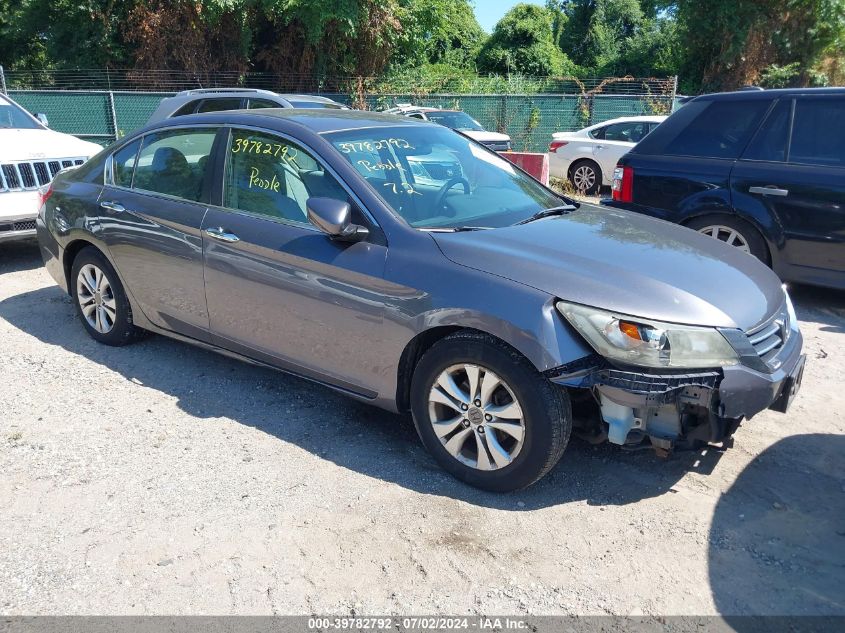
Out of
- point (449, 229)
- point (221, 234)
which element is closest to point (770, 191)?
point (449, 229)

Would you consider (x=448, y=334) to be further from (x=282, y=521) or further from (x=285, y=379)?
(x=285, y=379)

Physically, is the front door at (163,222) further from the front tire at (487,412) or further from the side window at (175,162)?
the front tire at (487,412)

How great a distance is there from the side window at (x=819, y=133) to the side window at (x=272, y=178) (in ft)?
13.8

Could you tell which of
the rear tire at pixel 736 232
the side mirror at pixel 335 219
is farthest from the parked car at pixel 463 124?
the side mirror at pixel 335 219

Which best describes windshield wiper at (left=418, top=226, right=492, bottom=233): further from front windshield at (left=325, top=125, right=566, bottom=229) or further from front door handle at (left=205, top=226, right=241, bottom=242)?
front door handle at (left=205, top=226, right=241, bottom=242)

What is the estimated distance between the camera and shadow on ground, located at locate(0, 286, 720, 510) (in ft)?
12.0

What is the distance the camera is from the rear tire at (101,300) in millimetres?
5199

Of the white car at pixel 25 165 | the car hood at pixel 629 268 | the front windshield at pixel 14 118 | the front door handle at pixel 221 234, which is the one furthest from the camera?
the front windshield at pixel 14 118

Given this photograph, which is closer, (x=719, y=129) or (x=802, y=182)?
(x=802, y=182)

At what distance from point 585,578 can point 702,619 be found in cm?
45

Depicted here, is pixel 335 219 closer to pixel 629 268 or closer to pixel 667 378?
pixel 629 268

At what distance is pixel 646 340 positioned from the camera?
3.19 metres

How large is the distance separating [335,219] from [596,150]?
11048 mm

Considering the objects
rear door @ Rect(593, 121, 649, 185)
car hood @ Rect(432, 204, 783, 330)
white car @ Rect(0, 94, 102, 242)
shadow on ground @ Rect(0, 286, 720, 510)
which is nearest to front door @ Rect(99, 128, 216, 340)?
shadow on ground @ Rect(0, 286, 720, 510)
